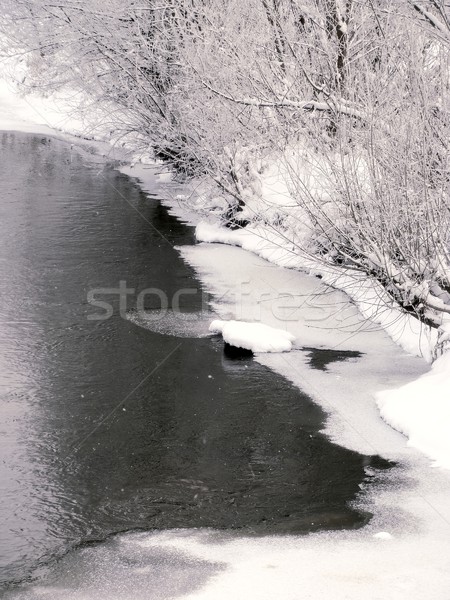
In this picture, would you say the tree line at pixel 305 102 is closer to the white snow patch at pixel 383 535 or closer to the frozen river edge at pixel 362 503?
the frozen river edge at pixel 362 503

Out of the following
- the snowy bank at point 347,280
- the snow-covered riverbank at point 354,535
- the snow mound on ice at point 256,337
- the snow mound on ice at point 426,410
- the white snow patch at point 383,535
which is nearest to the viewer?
the snow-covered riverbank at point 354,535

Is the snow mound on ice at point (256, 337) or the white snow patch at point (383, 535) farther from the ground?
the snow mound on ice at point (256, 337)

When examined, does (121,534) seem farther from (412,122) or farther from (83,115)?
(83,115)

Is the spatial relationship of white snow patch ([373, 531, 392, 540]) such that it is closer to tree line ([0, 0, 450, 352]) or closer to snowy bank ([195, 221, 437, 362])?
snowy bank ([195, 221, 437, 362])

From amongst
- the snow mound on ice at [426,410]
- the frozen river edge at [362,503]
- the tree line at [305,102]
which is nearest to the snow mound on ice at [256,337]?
the frozen river edge at [362,503]

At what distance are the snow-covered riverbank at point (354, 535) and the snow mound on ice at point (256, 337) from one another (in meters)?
0.17

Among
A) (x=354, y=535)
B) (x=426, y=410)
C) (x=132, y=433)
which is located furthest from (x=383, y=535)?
(x=132, y=433)

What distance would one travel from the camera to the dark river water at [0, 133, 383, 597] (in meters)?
6.94

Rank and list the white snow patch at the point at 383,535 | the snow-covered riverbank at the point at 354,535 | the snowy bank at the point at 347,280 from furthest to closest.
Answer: the snowy bank at the point at 347,280, the white snow patch at the point at 383,535, the snow-covered riverbank at the point at 354,535

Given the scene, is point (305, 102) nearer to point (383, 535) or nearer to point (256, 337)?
point (256, 337)

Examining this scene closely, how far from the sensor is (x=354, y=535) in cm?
673

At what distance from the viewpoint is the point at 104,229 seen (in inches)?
681

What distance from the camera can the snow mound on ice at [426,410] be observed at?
8289mm

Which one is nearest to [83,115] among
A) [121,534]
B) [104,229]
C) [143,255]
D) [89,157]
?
[89,157]
